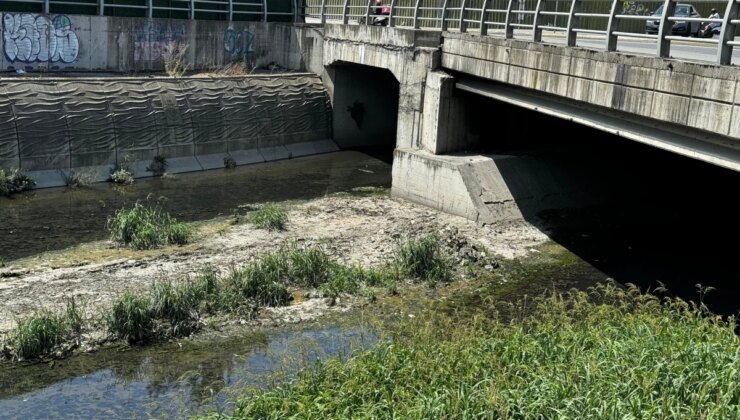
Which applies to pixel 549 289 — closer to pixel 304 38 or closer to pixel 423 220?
pixel 423 220

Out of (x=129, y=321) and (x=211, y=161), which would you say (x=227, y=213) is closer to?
(x=211, y=161)

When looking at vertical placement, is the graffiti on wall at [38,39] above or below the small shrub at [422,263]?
above

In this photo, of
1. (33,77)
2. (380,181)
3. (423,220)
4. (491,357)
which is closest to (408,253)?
(423,220)

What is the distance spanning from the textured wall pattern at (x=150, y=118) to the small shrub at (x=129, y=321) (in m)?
12.6

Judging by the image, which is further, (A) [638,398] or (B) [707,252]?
Answer: (B) [707,252]

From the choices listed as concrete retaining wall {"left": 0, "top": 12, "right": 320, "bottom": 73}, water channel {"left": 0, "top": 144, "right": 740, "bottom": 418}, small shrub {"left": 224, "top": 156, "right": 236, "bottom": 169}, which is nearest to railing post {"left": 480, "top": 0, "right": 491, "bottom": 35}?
water channel {"left": 0, "top": 144, "right": 740, "bottom": 418}

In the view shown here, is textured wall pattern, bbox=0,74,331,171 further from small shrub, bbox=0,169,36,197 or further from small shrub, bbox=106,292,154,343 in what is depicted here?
small shrub, bbox=106,292,154,343

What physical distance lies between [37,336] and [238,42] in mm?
23420

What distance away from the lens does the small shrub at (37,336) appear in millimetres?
12953

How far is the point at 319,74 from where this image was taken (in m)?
33.5

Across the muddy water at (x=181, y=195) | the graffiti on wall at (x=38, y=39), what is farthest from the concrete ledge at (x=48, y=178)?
the graffiti on wall at (x=38, y=39)

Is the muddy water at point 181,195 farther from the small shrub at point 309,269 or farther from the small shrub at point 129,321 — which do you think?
the small shrub at point 309,269

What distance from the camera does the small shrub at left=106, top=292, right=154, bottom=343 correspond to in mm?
13750

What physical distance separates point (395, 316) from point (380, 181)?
1275 centimetres
